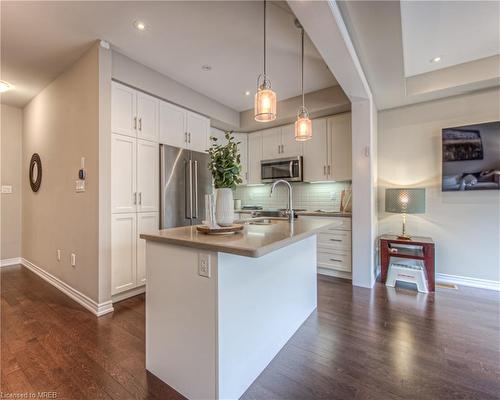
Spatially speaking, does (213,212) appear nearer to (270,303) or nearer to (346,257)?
(270,303)

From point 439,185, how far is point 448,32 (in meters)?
1.82

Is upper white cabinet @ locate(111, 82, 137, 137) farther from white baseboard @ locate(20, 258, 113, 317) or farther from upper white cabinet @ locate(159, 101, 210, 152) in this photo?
white baseboard @ locate(20, 258, 113, 317)

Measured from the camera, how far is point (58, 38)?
230cm

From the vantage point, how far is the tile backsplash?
13.0 ft

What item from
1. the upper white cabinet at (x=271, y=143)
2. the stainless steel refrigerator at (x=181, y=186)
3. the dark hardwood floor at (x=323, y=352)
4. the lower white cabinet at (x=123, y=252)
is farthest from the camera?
the upper white cabinet at (x=271, y=143)

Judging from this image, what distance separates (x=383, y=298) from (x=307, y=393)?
1744 mm

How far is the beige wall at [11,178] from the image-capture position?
13.0 ft

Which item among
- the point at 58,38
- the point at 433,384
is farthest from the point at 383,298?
the point at 58,38

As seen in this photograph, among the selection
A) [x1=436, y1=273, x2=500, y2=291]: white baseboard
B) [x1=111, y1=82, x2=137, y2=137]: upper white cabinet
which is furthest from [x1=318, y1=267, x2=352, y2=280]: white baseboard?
[x1=111, y1=82, x2=137, y2=137]: upper white cabinet

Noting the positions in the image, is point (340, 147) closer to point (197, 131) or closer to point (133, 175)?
point (197, 131)

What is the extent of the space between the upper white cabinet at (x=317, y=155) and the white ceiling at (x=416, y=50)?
2.80 ft

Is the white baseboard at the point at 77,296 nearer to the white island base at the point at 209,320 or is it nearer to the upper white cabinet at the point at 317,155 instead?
the white island base at the point at 209,320

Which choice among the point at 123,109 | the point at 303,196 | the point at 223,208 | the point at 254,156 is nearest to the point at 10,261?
the point at 123,109

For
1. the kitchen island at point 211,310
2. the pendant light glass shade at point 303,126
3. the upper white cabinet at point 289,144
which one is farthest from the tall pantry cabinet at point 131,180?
the upper white cabinet at point 289,144
